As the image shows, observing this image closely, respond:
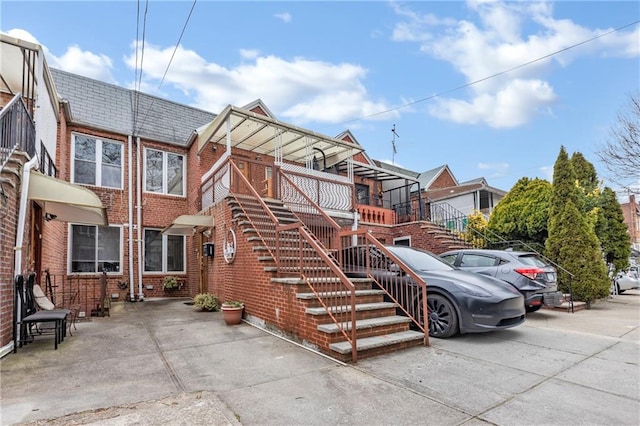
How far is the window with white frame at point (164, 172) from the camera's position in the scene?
41.6ft

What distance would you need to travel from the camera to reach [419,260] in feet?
22.9

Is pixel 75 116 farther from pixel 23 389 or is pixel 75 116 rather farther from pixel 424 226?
pixel 424 226

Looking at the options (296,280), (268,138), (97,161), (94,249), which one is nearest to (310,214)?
(296,280)

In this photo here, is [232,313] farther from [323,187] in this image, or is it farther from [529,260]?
[529,260]

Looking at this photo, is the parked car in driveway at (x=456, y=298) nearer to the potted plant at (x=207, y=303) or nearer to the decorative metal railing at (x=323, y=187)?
the potted plant at (x=207, y=303)

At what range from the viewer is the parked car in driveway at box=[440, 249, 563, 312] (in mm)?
7609

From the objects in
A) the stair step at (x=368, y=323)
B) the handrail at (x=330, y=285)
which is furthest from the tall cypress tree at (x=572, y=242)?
the handrail at (x=330, y=285)

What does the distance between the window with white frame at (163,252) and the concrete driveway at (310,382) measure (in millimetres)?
6303

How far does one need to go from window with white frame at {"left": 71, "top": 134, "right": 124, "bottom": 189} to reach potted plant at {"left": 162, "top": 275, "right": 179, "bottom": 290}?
3.50m

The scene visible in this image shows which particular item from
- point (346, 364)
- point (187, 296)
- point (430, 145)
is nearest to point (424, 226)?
point (430, 145)

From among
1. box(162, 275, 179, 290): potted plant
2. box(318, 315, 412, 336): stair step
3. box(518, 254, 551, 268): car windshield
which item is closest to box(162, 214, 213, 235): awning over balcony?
box(162, 275, 179, 290): potted plant

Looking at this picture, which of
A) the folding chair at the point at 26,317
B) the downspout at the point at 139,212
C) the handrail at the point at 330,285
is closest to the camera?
the handrail at the point at 330,285

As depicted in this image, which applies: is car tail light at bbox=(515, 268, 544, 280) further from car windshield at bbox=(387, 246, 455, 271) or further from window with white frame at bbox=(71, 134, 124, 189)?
window with white frame at bbox=(71, 134, 124, 189)

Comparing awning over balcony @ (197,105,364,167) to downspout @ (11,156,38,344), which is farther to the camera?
awning over balcony @ (197,105,364,167)
